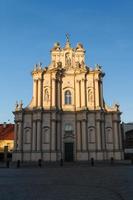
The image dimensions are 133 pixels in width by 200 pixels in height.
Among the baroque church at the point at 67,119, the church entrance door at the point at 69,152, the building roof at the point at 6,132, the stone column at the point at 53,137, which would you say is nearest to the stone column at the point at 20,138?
the baroque church at the point at 67,119

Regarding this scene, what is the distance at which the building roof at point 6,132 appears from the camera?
226 ft

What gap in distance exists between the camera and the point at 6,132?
70.3 meters

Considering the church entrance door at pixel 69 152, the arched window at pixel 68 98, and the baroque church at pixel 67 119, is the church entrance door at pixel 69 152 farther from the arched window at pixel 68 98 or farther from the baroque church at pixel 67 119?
the arched window at pixel 68 98

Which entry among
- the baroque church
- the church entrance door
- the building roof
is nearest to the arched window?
the baroque church

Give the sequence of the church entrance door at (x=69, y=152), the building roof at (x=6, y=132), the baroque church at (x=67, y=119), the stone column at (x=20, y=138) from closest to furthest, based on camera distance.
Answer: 1. the baroque church at (x=67, y=119)
2. the stone column at (x=20, y=138)
3. the church entrance door at (x=69, y=152)
4. the building roof at (x=6, y=132)

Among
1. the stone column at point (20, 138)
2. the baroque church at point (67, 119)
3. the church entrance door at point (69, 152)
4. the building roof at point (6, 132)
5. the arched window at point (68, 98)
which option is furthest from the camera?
the building roof at point (6, 132)

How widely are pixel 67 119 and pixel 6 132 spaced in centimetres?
2547

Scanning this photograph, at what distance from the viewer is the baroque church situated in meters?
47.3

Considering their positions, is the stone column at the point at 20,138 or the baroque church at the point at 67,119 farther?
the stone column at the point at 20,138

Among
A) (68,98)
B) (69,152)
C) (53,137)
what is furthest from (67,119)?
(69,152)

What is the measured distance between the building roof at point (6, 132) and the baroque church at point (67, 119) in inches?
828

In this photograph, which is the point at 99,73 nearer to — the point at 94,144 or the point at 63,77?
the point at 63,77

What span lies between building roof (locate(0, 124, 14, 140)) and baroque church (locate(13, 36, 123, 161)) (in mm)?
21026

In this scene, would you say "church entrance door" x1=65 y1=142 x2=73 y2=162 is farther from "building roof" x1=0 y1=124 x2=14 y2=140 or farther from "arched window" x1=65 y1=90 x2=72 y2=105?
"building roof" x1=0 y1=124 x2=14 y2=140
